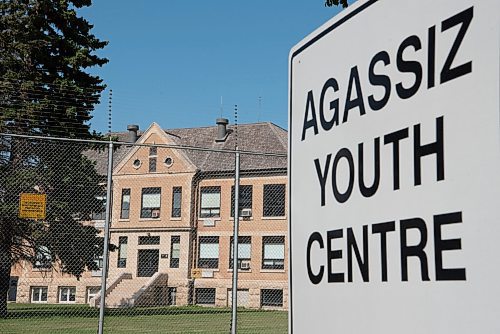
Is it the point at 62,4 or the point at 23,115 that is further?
the point at 62,4

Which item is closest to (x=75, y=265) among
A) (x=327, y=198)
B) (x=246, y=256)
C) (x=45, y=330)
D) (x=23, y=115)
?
(x=45, y=330)

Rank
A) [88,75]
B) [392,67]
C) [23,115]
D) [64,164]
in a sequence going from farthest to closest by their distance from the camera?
[88,75], [23,115], [64,164], [392,67]

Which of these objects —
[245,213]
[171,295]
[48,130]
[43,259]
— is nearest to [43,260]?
[43,259]

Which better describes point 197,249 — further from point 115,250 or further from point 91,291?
point 91,291

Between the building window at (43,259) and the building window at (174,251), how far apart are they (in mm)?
2132

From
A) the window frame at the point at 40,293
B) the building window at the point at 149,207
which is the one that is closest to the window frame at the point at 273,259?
the building window at the point at 149,207

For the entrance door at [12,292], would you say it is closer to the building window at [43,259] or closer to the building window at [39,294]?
the building window at [39,294]

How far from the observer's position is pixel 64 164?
11.3 meters

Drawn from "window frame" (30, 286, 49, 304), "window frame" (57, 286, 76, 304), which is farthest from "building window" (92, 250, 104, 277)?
"window frame" (30, 286, 49, 304)

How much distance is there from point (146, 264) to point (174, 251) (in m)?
1.35

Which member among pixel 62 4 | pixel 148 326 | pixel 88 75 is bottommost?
pixel 148 326

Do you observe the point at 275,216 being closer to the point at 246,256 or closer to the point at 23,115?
the point at 246,256

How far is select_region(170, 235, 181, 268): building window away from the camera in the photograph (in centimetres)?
1333

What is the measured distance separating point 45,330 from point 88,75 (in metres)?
13.8
